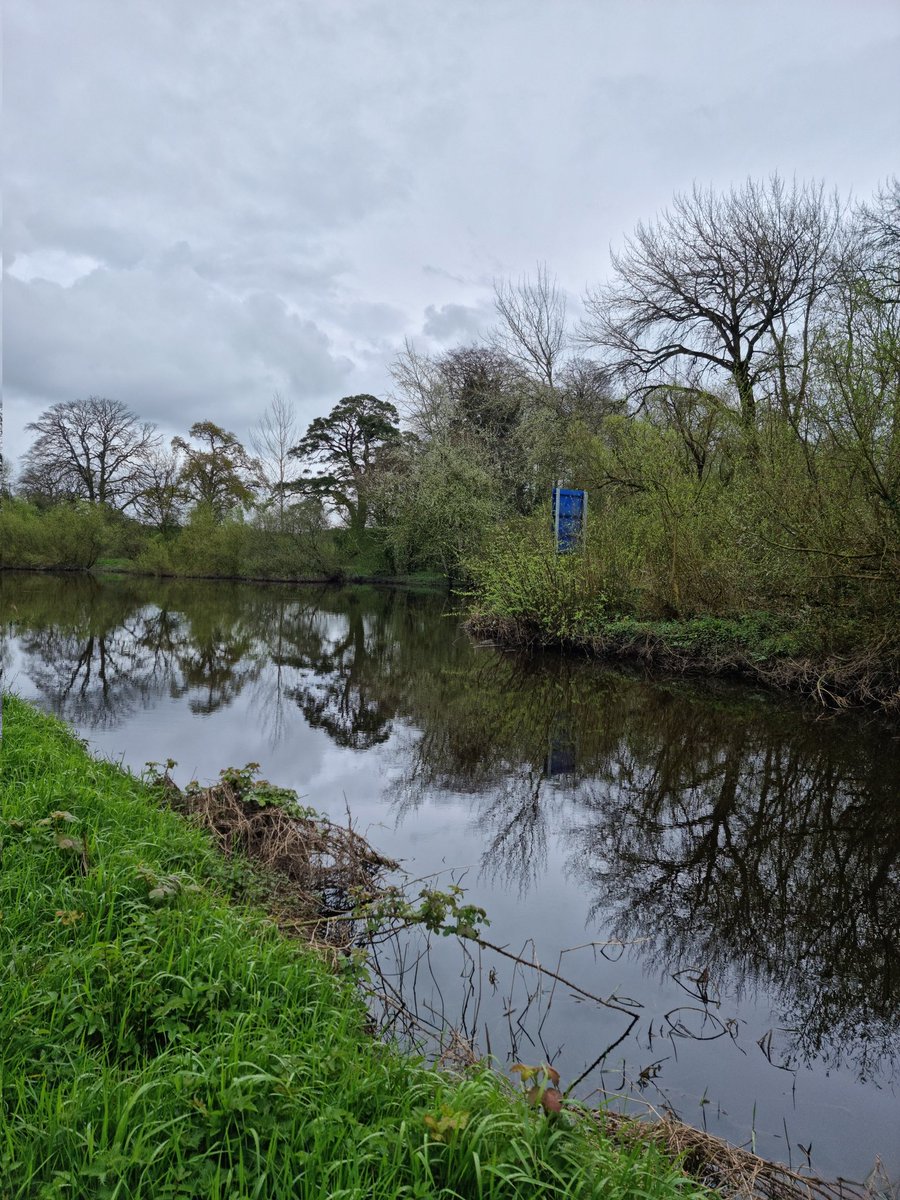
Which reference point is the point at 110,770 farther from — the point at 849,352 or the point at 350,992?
the point at 849,352

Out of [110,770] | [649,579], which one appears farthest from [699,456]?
[110,770]

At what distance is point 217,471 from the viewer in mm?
45344

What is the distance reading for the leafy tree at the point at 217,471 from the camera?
44.2 metres

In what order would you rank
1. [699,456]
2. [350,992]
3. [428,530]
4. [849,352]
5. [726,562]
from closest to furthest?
1. [350,992]
2. [849,352]
3. [726,562]
4. [699,456]
5. [428,530]

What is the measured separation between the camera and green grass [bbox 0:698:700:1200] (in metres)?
1.76

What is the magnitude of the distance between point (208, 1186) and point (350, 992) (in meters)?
1.22

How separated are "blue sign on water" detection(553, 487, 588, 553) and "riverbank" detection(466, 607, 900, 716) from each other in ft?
5.68

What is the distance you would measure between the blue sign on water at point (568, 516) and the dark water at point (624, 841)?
2.78 metres

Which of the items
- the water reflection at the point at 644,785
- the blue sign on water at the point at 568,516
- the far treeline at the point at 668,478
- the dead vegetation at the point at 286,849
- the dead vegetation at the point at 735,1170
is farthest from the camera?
the blue sign on water at the point at 568,516

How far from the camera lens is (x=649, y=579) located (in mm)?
13891

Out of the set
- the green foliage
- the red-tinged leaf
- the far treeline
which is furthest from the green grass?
the green foliage

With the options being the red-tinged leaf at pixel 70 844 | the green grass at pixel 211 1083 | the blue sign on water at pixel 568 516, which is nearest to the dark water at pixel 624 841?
the green grass at pixel 211 1083

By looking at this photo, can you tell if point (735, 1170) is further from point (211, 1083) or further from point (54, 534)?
point (54, 534)

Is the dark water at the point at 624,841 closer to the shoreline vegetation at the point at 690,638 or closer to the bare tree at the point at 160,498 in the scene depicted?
the shoreline vegetation at the point at 690,638
